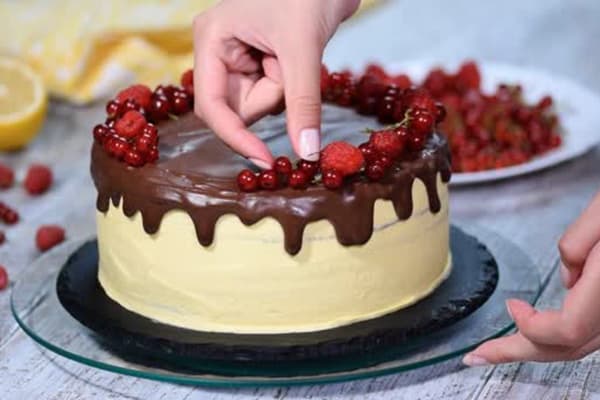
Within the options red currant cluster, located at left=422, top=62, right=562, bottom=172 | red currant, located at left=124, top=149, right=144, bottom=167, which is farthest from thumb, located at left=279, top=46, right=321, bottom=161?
red currant cluster, located at left=422, top=62, right=562, bottom=172

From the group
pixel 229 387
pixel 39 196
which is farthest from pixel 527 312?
pixel 39 196

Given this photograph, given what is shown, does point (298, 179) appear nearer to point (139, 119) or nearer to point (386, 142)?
point (386, 142)

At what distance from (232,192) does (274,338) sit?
0.20 metres

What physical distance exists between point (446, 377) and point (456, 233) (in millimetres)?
377

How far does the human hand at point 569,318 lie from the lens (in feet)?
4.12

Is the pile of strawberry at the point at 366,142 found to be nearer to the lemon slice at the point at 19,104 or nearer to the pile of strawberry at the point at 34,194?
the pile of strawberry at the point at 34,194

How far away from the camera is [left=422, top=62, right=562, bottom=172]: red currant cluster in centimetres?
222

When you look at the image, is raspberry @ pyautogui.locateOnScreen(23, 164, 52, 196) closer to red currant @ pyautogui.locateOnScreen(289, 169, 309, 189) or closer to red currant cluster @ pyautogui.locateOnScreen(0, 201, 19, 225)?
red currant cluster @ pyautogui.locateOnScreen(0, 201, 19, 225)

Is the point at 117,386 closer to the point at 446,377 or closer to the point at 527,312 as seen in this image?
the point at 446,377

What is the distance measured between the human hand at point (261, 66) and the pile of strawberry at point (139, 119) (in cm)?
9

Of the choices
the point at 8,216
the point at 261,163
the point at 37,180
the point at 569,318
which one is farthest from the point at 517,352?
the point at 37,180

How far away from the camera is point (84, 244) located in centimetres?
188

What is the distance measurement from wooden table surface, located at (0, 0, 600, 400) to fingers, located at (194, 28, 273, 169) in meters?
0.31

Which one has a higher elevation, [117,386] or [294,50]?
[294,50]
